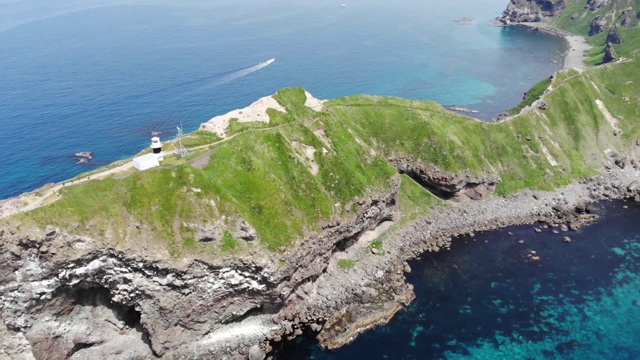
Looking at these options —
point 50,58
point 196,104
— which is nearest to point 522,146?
point 196,104

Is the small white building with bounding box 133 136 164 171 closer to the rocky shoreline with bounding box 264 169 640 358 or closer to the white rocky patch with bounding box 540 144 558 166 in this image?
→ the rocky shoreline with bounding box 264 169 640 358

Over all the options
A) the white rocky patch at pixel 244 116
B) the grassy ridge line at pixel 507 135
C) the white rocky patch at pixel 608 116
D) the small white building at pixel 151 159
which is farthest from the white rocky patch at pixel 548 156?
the small white building at pixel 151 159

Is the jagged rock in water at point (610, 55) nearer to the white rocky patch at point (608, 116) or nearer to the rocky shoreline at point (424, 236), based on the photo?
the white rocky patch at point (608, 116)

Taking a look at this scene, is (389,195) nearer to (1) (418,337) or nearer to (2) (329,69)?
(1) (418,337)

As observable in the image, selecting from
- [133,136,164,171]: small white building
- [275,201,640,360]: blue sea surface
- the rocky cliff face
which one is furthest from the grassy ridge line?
[133,136,164,171]: small white building

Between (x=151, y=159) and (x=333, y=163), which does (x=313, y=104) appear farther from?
(x=151, y=159)

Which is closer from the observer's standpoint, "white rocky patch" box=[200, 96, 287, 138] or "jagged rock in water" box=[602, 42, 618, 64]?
"white rocky patch" box=[200, 96, 287, 138]
